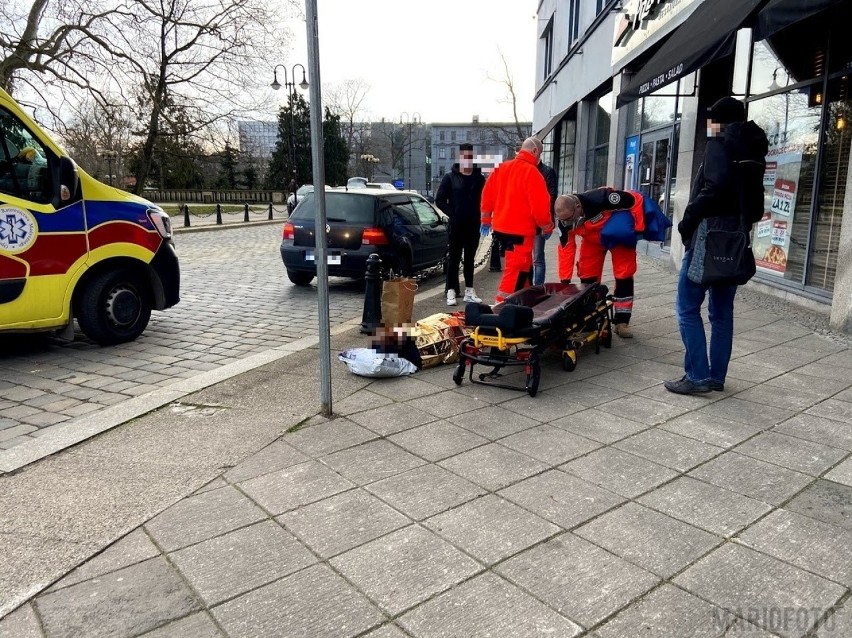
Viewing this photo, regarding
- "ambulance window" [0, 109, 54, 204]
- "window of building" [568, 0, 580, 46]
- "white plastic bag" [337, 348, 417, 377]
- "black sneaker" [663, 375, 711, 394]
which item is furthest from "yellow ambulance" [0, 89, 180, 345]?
"window of building" [568, 0, 580, 46]

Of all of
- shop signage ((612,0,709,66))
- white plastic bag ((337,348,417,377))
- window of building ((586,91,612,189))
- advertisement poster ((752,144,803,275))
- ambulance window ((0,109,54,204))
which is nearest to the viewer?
white plastic bag ((337,348,417,377))

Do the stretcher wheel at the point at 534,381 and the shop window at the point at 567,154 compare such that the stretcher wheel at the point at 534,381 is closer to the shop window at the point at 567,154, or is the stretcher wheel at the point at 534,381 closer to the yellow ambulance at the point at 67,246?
the yellow ambulance at the point at 67,246

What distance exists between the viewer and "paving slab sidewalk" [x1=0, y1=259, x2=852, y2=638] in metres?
2.30

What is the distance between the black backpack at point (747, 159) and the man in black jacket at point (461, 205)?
166 inches

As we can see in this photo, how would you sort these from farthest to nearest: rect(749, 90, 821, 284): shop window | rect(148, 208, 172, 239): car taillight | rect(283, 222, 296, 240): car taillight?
rect(283, 222, 296, 240): car taillight, rect(749, 90, 821, 284): shop window, rect(148, 208, 172, 239): car taillight

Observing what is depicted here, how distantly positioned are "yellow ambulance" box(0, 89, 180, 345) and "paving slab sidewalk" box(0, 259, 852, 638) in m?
2.26

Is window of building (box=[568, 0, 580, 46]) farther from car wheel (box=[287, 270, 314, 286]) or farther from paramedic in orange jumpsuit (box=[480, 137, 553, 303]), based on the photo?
paramedic in orange jumpsuit (box=[480, 137, 553, 303])

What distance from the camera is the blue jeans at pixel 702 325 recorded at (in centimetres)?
439

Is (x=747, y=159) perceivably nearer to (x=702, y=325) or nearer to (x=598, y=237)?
(x=702, y=325)

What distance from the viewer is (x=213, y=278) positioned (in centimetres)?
1121

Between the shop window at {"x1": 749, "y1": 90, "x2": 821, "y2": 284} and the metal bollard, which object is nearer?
the metal bollard

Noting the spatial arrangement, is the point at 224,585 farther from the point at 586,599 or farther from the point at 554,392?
the point at 554,392

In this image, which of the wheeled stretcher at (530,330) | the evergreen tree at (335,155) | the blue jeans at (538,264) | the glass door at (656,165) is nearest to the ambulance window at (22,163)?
the wheeled stretcher at (530,330)

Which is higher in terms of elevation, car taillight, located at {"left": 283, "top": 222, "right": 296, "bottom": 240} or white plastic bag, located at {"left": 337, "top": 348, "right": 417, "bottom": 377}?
car taillight, located at {"left": 283, "top": 222, "right": 296, "bottom": 240}
